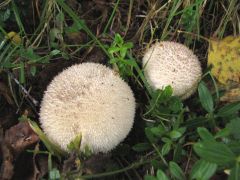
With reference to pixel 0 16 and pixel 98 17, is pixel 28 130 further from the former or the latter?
pixel 98 17

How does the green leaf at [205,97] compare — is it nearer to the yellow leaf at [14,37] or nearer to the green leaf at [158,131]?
the green leaf at [158,131]

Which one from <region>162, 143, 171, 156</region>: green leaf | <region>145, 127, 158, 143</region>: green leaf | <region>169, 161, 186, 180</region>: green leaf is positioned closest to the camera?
<region>169, 161, 186, 180</region>: green leaf

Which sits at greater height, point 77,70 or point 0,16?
point 0,16

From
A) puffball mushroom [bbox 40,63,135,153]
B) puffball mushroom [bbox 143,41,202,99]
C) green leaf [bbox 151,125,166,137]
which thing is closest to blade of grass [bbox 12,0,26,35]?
puffball mushroom [bbox 40,63,135,153]

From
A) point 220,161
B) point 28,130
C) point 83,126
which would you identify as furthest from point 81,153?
point 220,161

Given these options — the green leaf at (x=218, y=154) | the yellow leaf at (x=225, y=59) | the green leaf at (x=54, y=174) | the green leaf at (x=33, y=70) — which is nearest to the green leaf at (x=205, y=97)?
the yellow leaf at (x=225, y=59)

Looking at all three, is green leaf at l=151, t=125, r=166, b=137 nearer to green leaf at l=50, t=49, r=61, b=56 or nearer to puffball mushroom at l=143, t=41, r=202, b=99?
puffball mushroom at l=143, t=41, r=202, b=99

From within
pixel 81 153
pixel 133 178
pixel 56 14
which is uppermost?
pixel 56 14
